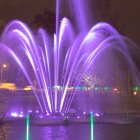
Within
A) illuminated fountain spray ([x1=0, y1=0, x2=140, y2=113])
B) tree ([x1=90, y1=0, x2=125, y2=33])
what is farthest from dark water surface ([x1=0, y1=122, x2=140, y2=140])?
tree ([x1=90, y1=0, x2=125, y2=33])

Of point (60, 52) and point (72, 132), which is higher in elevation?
point (60, 52)

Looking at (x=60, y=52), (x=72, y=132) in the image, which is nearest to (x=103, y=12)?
(x=60, y=52)

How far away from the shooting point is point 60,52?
1934 inches

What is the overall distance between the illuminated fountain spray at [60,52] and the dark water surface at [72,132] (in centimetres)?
452

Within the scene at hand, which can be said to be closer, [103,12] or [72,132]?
[72,132]

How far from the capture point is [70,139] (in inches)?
621

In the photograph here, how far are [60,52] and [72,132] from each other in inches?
1243

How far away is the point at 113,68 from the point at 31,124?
3161cm

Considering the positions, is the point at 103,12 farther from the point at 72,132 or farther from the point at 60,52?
the point at 72,132

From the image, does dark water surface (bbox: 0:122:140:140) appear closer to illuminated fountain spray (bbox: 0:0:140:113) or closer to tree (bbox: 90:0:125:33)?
illuminated fountain spray (bbox: 0:0:140:113)

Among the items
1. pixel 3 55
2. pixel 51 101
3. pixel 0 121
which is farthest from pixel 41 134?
pixel 3 55

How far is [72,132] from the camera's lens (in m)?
17.9

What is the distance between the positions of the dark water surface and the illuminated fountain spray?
452 centimetres

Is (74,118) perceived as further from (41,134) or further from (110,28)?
(110,28)
